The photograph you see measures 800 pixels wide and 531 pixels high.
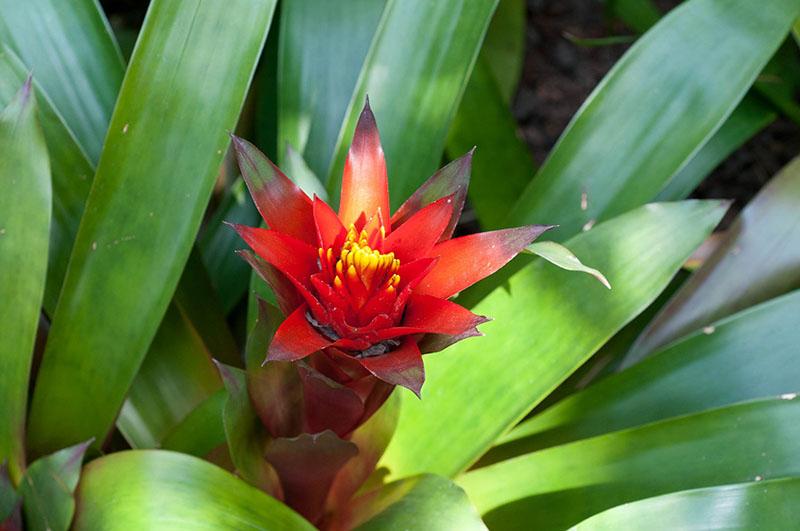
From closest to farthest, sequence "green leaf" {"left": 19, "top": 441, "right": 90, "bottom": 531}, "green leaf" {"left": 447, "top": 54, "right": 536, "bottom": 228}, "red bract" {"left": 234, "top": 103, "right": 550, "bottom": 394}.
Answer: "red bract" {"left": 234, "top": 103, "right": 550, "bottom": 394}
"green leaf" {"left": 19, "top": 441, "right": 90, "bottom": 531}
"green leaf" {"left": 447, "top": 54, "right": 536, "bottom": 228}

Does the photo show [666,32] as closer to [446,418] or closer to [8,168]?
[446,418]

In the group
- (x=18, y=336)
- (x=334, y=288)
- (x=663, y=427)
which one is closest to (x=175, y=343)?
(x=18, y=336)

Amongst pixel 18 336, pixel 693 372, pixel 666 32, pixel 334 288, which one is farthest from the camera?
pixel 666 32

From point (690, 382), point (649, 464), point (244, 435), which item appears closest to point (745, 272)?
point (690, 382)

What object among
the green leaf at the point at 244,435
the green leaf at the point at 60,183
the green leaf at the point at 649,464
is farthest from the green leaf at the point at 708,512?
the green leaf at the point at 60,183

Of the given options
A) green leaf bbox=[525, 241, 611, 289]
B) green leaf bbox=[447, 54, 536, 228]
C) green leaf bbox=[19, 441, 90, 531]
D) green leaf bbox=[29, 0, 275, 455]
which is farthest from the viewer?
green leaf bbox=[447, 54, 536, 228]

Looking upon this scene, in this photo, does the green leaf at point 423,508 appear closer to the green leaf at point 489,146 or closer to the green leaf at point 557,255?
the green leaf at point 557,255

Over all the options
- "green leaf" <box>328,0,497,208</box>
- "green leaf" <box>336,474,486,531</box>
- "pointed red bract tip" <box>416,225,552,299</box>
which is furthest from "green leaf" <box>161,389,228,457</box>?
"pointed red bract tip" <box>416,225,552,299</box>

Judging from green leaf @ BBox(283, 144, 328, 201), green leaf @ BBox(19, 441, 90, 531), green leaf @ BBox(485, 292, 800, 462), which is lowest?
green leaf @ BBox(485, 292, 800, 462)

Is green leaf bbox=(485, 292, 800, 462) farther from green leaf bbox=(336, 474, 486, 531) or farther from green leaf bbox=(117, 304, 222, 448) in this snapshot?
green leaf bbox=(117, 304, 222, 448)
